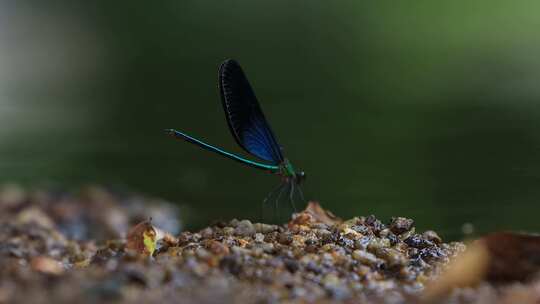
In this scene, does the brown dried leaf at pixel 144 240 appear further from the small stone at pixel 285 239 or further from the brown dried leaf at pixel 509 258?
the brown dried leaf at pixel 509 258

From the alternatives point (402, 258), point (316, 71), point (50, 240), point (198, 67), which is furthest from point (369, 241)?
point (198, 67)

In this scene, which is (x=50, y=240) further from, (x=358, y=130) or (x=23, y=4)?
(x=23, y=4)

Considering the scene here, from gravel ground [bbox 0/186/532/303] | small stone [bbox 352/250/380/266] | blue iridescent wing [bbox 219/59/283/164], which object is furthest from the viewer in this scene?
blue iridescent wing [bbox 219/59/283/164]

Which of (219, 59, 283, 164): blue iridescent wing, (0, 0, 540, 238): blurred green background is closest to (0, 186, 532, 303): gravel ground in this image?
(219, 59, 283, 164): blue iridescent wing

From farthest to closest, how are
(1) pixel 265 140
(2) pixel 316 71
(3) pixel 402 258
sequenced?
(2) pixel 316 71 < (1) pixel 265 140 < (3) pixel 402 258

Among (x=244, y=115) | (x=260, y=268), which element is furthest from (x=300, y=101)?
(x=260, y=268)

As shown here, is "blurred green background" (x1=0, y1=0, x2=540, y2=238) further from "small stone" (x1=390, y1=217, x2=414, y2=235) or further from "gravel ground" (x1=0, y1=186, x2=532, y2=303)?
"gravel ground" (x1=0, y1=186, x2=532, y2=303)

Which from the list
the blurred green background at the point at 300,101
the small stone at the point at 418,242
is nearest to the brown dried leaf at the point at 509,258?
the small stone at the point at 418,242
